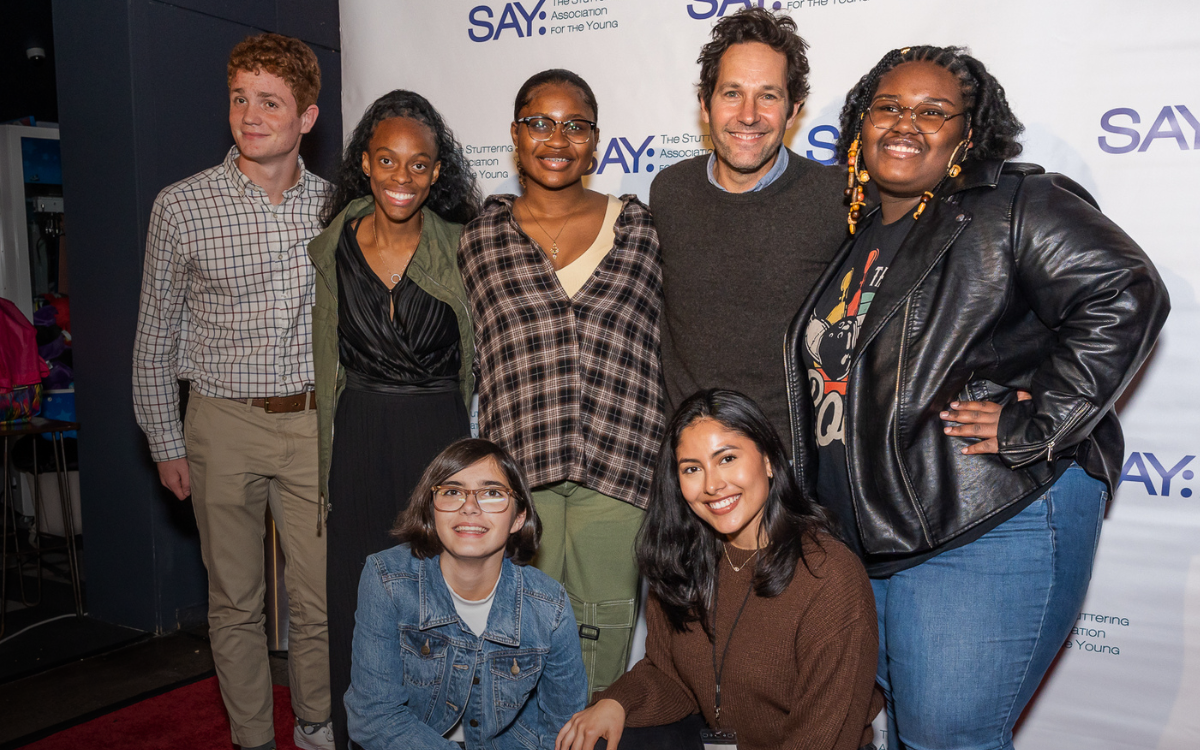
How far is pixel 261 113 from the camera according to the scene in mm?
2658

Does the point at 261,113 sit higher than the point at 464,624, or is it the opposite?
the point at 261,113

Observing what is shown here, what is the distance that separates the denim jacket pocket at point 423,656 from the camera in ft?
6.71

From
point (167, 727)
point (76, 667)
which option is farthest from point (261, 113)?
point (76, 667)

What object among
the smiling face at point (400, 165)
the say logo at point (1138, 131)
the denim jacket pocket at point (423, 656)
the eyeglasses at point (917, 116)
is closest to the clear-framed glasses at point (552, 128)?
the smiling face at point (400, 165)

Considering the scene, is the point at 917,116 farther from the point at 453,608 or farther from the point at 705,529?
the point at 453,608

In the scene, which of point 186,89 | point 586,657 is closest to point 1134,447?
point 586,657

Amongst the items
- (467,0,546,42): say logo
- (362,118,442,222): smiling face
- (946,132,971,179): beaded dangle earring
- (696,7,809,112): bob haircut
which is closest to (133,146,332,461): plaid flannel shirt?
(362,118,442,222): smiling face

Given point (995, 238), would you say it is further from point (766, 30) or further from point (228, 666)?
point (228, 666)

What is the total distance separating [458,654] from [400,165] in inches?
51.0

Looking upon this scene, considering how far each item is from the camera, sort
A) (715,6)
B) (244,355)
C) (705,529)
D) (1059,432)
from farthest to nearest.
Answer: (715,6) < (244,355) < (705,529) < (1059,432)

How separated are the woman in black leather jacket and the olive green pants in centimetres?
71

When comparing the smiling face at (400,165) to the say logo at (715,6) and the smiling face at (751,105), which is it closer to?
the smiling face at (751,105)

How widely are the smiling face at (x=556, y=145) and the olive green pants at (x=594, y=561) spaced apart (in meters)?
0.81

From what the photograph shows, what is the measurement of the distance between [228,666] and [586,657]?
115 cm
